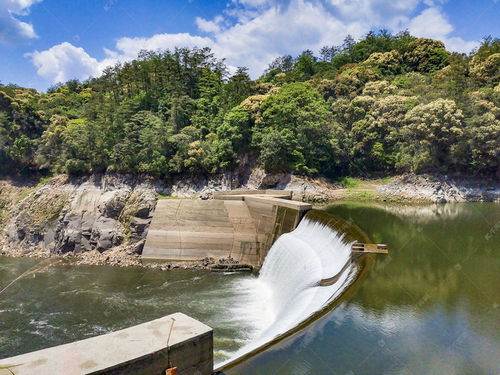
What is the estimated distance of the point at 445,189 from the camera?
31922mm

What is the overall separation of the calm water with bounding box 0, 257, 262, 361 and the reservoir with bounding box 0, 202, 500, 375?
56 mm

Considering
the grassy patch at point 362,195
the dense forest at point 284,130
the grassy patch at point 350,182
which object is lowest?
the grassy patch at point 362,195

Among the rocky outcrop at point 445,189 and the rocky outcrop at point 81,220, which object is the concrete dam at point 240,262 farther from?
the rocky outcrop at point 445,189

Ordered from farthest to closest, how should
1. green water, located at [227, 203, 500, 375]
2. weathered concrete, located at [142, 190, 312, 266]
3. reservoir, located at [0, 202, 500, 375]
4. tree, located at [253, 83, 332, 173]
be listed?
tree, located at [253, 83, 332, 173] → weathered concrete, located at [142, 190, 312, 266] → reservoir, located at [0, 202, 500, 375] → green water, located at [227, 203, 500, 375]

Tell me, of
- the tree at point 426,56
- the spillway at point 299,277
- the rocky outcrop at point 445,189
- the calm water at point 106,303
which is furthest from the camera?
the tree at point 426,56

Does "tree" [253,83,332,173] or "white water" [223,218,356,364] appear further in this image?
"tree" [253,83,332,173]

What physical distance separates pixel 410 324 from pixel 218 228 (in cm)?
1544

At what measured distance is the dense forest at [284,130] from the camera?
31.9 metres

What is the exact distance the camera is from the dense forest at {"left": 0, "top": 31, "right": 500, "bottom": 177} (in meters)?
31.9

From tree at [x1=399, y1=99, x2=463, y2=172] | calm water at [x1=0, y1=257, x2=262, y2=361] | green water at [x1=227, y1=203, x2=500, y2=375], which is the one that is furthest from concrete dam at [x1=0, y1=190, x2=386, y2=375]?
tree at [x1=399, y1=99, x2=463, y2=172]

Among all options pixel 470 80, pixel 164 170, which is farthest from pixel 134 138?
pixel 470 80

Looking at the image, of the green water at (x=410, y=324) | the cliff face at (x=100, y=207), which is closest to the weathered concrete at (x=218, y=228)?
the cliff face at (x=100, y=207)

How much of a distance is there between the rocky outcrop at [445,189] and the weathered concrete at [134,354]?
3055 cm

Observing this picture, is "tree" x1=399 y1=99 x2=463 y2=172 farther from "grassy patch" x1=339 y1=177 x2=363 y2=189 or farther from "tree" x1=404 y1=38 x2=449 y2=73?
"tree" x1=404 y1=38 x2=449 y2=73
